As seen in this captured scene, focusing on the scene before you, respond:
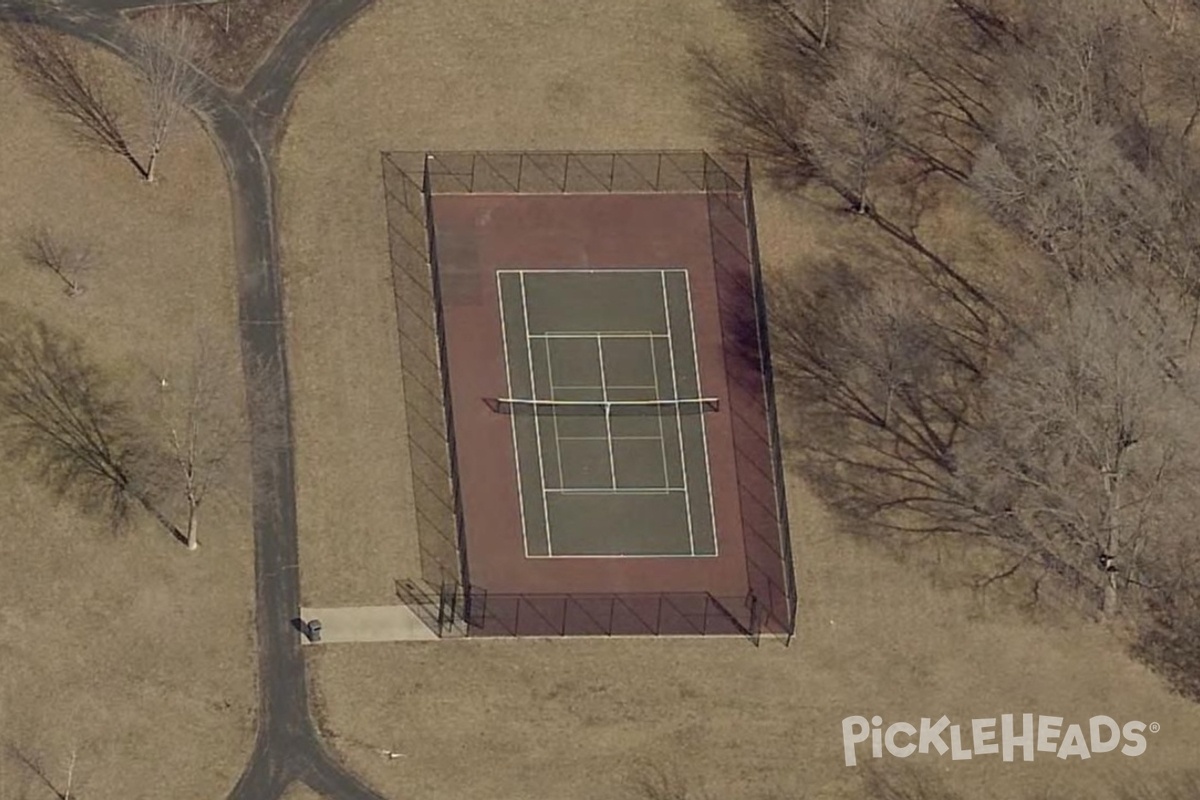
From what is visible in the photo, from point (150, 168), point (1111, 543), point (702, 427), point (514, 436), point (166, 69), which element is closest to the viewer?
point (1111, 543)

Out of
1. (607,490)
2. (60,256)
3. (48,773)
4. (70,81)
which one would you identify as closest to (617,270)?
(607,490)

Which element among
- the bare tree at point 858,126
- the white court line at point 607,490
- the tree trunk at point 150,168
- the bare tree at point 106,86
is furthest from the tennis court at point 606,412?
the bare tree at point 106,86

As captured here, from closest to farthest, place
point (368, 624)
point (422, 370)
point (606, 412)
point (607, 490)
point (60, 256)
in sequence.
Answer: point (368, 624)
point (607, 490)
point (606, 412)
point (422, 370)
point (60, 256)

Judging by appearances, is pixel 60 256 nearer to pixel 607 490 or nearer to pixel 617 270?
pixel 617 270

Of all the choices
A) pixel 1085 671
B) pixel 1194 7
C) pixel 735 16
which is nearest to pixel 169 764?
pixel 1085 671

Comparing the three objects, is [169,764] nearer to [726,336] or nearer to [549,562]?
[549,562]

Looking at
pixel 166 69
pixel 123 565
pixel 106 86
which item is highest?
pixel 106 86

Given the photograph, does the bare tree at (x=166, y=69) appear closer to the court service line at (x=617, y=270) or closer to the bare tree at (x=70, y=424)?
the bare tree at (x=70, y=424)
